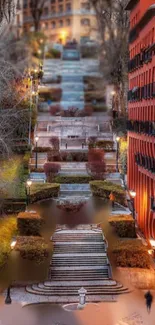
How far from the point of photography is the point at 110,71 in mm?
75938

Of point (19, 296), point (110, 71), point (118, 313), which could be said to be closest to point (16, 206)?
point (19, 296)

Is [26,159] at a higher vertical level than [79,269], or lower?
higher

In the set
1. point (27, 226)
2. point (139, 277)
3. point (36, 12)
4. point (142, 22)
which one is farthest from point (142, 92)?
point (36, 12)

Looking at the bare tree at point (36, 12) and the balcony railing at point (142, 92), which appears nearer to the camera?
the balcony railing at point (142, 92)

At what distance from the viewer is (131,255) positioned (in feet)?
109

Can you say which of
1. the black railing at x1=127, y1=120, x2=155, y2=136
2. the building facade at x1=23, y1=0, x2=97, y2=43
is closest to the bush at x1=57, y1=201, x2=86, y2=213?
the black railing at x1=127, y1=120, x2=155, y2=136

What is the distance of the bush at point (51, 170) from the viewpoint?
160 ft

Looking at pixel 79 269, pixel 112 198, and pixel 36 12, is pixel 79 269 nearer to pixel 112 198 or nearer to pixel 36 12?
pixel 112 198

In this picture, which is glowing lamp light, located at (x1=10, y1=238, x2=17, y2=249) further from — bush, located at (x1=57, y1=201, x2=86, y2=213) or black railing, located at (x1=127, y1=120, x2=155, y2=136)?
black railing, located at (x1=127, y1=120, x2=155, y2=136)

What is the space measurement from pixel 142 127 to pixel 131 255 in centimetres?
997

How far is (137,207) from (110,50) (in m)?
37.5

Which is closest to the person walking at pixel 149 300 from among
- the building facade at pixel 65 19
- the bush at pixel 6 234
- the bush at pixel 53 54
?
the bush at pixel 6 234

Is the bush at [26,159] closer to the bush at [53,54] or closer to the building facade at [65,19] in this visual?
the bush at [53,54]

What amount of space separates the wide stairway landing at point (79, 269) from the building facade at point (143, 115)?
10.7 ft
